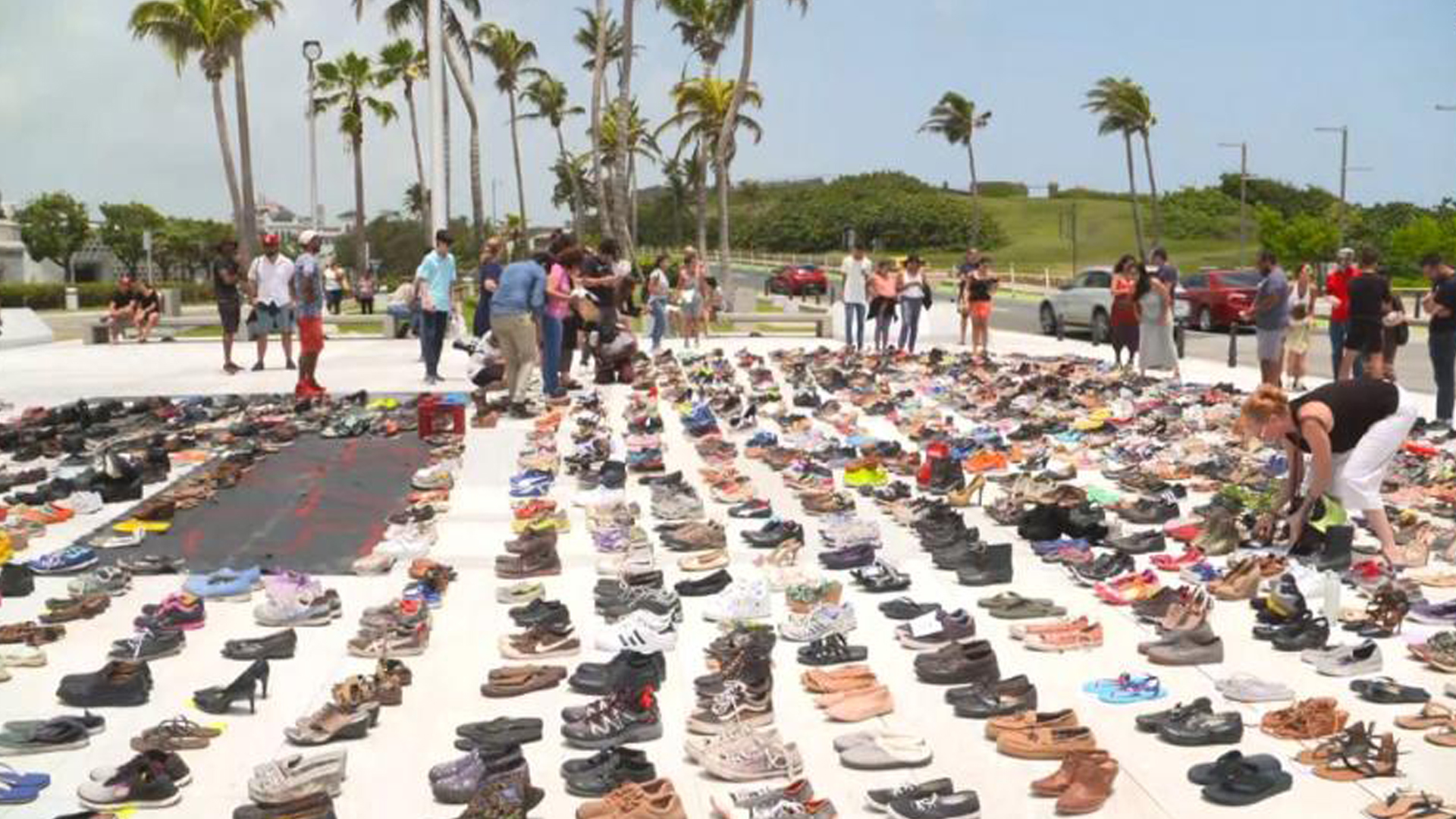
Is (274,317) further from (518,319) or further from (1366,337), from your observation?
(1366,337)

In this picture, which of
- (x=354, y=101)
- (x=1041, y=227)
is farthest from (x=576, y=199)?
(x=1041, y=227)

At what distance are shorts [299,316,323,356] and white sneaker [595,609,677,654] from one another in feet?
30.9

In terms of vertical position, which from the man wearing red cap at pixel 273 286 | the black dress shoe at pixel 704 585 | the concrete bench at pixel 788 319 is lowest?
the black dress shoe at pixel 704 585

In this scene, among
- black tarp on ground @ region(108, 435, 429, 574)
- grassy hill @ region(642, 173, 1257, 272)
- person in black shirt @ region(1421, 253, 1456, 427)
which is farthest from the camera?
grassy hill @ region(642, 173, 1257, 272)

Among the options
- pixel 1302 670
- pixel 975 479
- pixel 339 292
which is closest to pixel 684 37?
pixel 339 292

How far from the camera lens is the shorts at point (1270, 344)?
15398 millimetres

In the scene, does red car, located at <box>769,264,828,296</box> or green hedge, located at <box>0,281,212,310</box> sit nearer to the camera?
green hedge, located at <box>0,281,212,310</box>

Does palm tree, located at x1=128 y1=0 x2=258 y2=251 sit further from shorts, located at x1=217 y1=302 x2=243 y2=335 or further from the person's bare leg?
the person's bare leg

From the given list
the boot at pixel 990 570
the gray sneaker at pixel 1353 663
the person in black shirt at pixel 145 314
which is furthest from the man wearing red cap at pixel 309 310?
the person in black shirt at pixel 145 314

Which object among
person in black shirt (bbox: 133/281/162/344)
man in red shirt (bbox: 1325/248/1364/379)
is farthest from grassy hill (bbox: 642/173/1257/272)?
man in red shirt (bbox: 1325/248/1364/379)

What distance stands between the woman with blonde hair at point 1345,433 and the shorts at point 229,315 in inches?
580

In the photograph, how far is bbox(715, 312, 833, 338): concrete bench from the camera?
1057 inches

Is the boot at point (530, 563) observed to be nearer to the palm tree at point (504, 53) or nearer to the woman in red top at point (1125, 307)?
the woman in red top at point (1125, 307)

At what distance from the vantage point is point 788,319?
1105 inches
